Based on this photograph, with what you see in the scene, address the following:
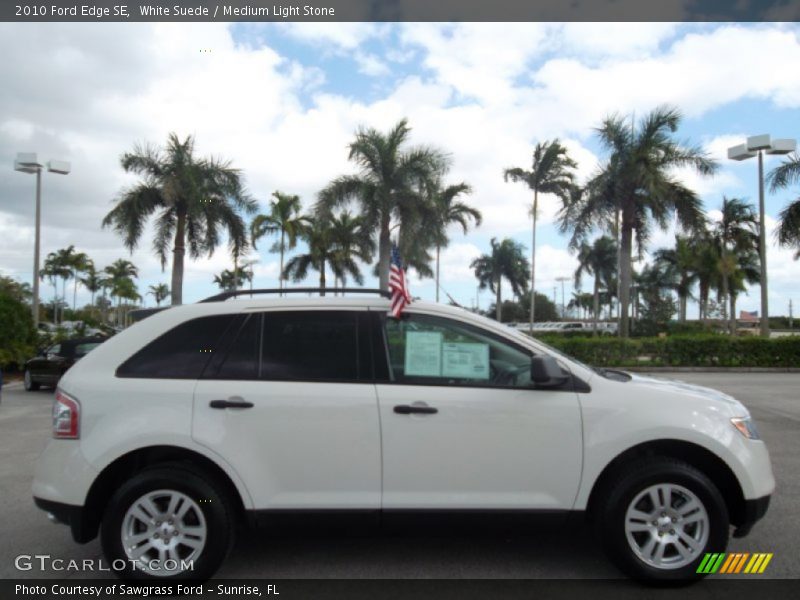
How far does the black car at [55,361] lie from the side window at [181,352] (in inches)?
455

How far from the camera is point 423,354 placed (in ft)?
13.8

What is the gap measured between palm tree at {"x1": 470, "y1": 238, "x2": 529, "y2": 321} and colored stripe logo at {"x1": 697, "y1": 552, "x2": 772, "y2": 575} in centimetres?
4840

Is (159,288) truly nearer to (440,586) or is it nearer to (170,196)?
(170,196)

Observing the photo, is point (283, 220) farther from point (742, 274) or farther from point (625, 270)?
point (742, 274)

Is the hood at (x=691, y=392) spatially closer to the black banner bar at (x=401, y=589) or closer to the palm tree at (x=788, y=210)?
the black banner bar at (x=401, y=589)

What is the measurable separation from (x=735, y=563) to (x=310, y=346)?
3.07 meters

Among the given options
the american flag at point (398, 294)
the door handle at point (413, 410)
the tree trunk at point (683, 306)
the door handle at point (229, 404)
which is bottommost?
the door handle at point (413, 410)

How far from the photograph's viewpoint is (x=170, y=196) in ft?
85.5

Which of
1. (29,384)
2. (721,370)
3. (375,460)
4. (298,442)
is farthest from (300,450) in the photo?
(721,370)

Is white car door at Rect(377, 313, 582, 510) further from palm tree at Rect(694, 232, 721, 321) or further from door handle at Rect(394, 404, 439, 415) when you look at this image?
palm tree at Rect(694, 232, 721, 321)

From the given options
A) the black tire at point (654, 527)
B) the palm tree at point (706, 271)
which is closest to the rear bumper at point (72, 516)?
the black tire at point (654, 527)

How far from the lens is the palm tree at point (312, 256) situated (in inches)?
1572

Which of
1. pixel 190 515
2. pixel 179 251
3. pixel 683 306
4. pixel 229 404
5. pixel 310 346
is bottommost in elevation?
pixel 190 515

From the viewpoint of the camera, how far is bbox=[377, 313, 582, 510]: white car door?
401 centimetres
